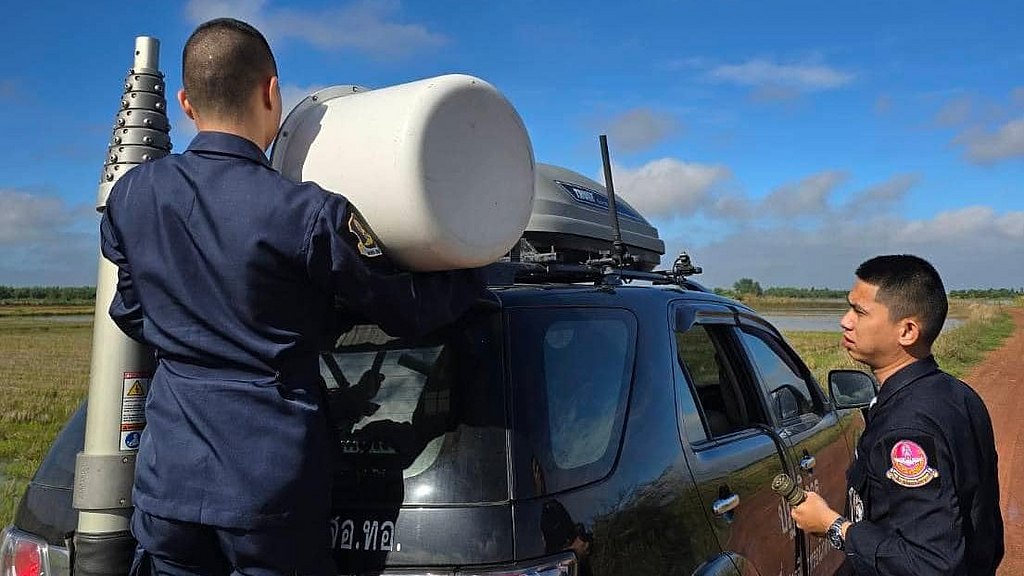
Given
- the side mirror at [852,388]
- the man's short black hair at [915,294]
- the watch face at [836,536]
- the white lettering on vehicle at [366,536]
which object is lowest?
the watch face at [836,536]

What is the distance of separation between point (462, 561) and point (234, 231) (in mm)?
818

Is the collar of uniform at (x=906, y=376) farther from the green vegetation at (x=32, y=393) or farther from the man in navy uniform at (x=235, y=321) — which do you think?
the green vegetation at (x=32, y=393)

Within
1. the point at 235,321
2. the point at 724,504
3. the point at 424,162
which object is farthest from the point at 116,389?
the point at 724,504

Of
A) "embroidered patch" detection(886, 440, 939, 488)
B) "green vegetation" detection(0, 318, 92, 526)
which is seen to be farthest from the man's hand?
"green vegetation" detection(0, 318, 92, 526)

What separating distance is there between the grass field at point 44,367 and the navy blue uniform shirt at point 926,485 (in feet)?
18.0

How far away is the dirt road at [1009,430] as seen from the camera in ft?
19.5

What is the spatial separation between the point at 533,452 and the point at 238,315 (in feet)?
2.36

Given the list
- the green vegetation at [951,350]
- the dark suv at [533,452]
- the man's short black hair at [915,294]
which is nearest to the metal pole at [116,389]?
the dark suv at [533,452]

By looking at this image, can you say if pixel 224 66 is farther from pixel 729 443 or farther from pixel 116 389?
pixel 729 443

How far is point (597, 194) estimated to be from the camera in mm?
3852

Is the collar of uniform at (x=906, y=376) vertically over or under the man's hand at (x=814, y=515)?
over

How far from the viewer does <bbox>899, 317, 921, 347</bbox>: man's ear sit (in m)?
2.16

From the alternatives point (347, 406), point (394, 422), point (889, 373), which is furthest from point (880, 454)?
point (347, 406)

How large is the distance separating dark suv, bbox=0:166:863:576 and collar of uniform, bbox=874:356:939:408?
1.93 feet
